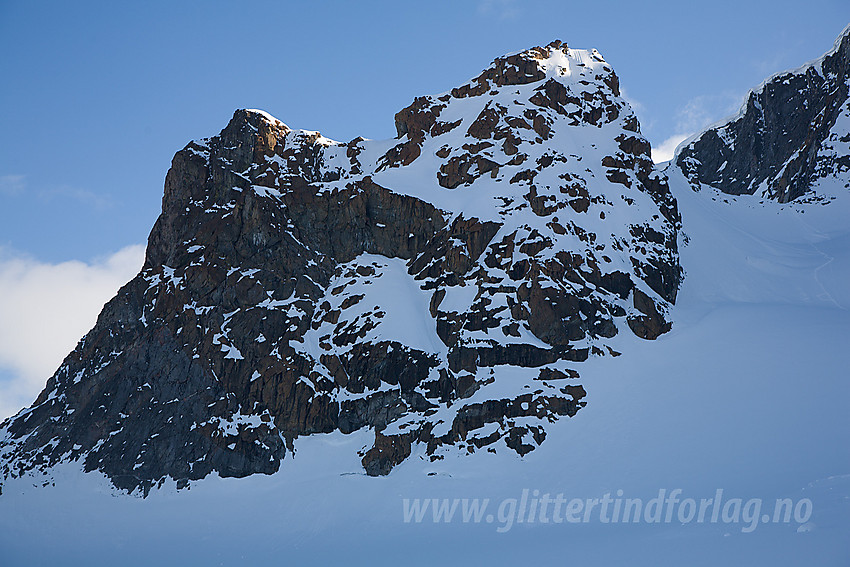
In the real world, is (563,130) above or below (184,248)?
above

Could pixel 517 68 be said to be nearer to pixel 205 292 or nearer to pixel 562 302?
pixel 562 302

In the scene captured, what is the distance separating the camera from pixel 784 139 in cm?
10575

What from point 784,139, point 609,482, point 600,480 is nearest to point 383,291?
point 600,480

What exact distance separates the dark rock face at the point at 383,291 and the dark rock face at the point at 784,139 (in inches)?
1227

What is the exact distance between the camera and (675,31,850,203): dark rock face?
302 ft

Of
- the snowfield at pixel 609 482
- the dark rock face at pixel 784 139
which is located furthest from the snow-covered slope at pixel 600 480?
the dark rock face at pixel 784 139

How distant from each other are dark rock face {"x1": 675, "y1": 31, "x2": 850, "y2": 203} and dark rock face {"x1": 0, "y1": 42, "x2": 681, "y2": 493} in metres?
31.2

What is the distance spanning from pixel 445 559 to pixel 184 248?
46.2m

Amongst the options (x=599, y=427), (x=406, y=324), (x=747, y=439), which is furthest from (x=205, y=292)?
(x=747, y=439)

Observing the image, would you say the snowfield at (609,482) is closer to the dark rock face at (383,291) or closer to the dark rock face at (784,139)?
the dark rock face at (383,291)

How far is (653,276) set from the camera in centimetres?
6562

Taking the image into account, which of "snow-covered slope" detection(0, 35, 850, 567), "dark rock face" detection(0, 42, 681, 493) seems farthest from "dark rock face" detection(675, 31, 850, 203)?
"dark rock face" detection(0, 42, 681, 493)

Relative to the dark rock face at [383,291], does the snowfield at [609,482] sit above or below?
below

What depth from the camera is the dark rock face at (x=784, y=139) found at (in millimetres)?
92125
